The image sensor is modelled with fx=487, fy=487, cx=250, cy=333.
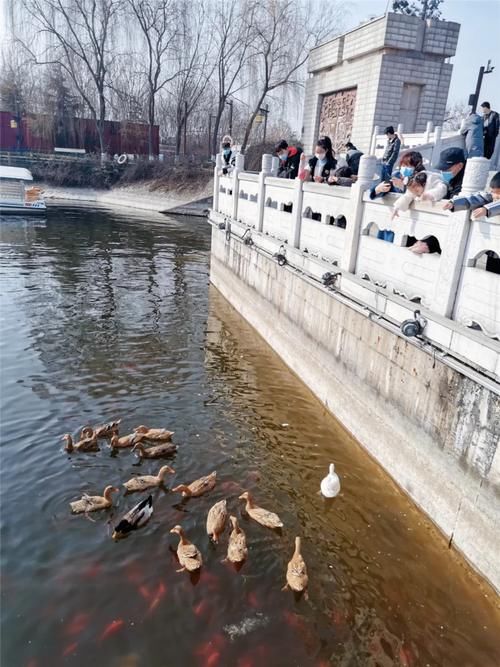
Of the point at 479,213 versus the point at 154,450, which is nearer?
the point at 479,213

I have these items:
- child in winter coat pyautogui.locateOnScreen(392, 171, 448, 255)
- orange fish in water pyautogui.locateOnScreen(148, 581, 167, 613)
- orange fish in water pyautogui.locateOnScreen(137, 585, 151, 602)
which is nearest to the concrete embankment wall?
child in winter coat pyautogui.locateOnScreen(392, 171, 448, 255)

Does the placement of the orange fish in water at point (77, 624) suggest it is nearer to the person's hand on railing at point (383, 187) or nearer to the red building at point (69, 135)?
the person's hand on railing at point (383, 187)

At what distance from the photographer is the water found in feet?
18.2

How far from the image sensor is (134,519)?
6973 millimetres

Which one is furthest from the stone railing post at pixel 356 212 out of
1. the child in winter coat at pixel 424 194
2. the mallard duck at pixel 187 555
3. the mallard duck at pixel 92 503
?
the mallard duck at pixel 92 503

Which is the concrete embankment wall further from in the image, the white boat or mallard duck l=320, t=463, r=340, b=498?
the white boat

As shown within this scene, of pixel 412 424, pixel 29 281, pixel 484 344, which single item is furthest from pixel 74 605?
pixel 29 281

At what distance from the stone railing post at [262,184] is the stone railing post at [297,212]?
7.76ft

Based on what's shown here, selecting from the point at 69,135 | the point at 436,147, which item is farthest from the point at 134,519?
the point at 69,135

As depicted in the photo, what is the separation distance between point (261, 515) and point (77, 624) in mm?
2772

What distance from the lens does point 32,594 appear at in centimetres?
599

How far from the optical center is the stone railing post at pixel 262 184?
14.5m

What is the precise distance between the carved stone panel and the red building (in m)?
30.8

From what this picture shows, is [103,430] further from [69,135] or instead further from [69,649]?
[69,135]
